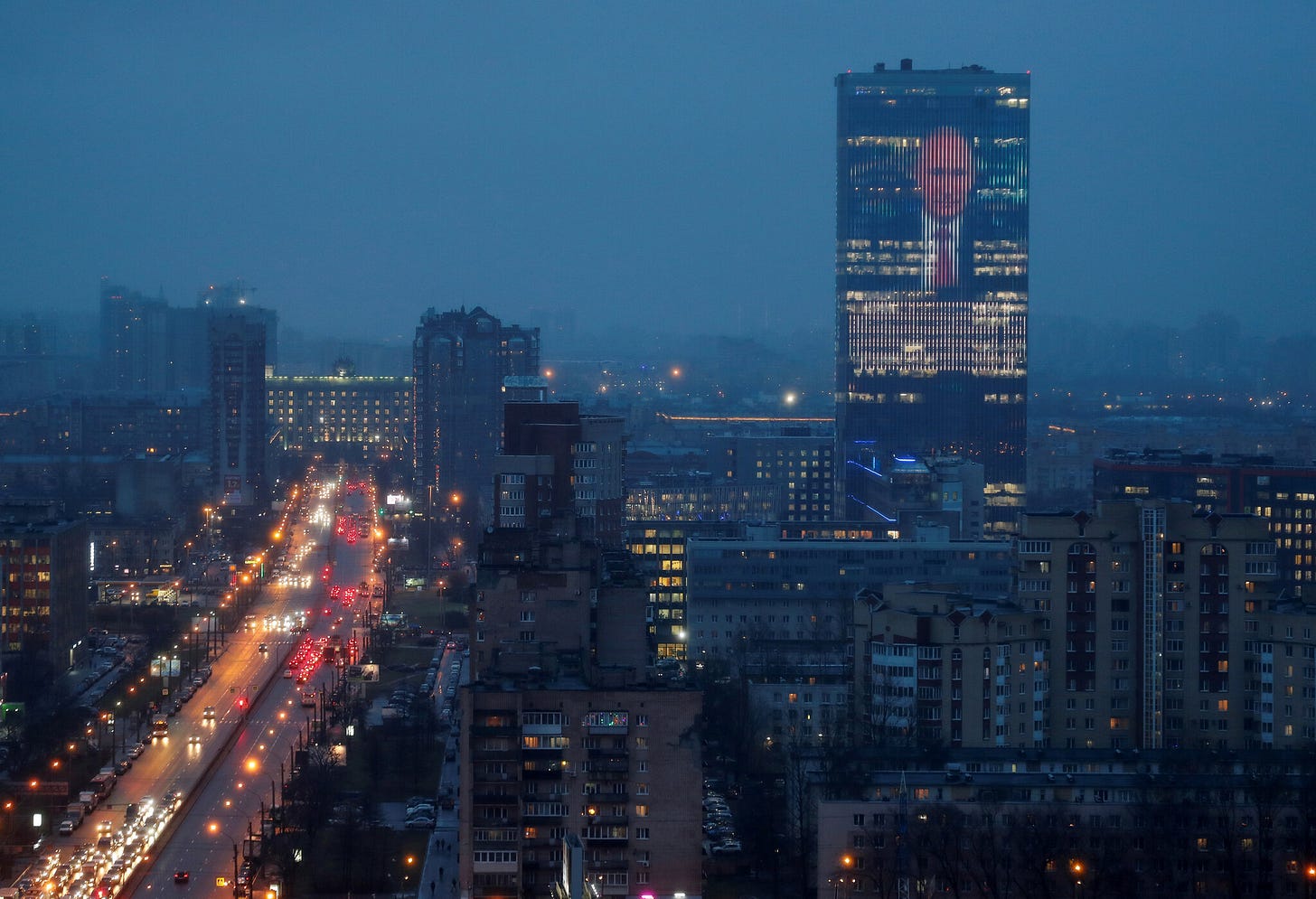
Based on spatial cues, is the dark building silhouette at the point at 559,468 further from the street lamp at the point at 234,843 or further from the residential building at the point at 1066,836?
the residential building at the point at 1066,836

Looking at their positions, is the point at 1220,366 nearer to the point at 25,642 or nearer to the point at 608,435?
the point at 608,435

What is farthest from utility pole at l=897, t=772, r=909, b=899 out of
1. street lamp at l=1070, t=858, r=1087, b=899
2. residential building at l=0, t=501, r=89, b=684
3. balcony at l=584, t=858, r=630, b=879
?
residential building at l=0, t=501, r=89, b=684

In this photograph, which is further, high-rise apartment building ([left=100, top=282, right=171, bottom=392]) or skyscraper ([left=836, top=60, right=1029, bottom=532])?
high-rise apartment building ([left=100, top=282, right=171, bottom=392])

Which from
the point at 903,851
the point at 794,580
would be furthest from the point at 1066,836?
the point at 794,580

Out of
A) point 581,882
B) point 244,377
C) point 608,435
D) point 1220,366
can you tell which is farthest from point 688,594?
point 1220,366

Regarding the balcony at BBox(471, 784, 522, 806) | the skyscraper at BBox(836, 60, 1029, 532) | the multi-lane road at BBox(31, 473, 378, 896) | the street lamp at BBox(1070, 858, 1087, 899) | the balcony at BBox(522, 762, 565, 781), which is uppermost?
the skyscraper at BBox(836, 60, 1029, 532)

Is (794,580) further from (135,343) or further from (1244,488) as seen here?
(135,343)

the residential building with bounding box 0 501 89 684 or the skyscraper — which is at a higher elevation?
the skyscraper

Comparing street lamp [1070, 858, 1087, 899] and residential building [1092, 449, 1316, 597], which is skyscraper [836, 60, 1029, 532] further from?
street lamp [1070, 858, 1087, 899]
